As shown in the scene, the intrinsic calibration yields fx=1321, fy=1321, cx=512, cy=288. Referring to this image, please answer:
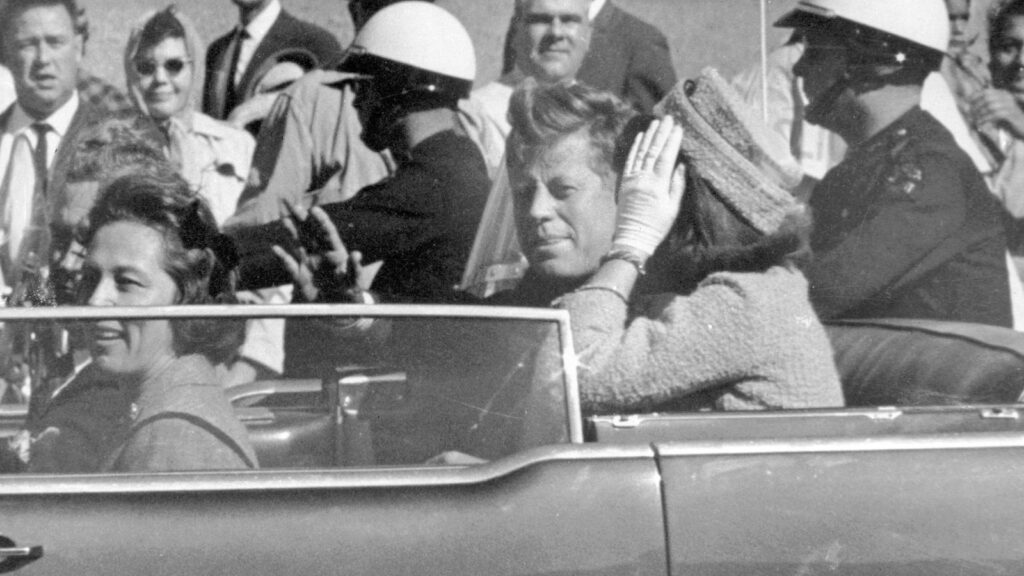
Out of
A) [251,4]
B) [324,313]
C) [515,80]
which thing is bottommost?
[324,313]

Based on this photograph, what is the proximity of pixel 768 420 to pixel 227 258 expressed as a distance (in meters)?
1.50

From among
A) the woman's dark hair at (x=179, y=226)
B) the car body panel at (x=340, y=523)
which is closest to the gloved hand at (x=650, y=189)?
the woman's dark hair at (x=179, y=226)

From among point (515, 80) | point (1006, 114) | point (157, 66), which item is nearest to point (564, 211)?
point (515, 80)

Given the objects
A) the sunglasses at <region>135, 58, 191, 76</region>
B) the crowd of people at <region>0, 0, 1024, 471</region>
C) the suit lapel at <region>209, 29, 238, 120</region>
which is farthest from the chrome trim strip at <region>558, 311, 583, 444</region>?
the sunglasses at <region>135, 58, 191, 76</region>

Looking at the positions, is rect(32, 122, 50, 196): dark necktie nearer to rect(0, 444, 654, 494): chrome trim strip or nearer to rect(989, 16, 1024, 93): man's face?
rect(0, 444, 654, 494): chrome trim strip

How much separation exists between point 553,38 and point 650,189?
Answer: 19.8 inches

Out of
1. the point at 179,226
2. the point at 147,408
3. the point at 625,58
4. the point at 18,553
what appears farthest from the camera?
the point at 625,58

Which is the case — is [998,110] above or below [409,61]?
below

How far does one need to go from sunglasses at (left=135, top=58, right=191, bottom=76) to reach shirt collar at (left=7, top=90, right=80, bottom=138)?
0.19 m

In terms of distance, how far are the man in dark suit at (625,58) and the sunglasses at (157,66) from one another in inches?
34.9

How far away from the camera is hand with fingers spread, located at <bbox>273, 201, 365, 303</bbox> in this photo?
3637 millimetres

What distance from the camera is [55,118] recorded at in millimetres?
3629

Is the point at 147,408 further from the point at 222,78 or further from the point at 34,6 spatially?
the point at 34,6

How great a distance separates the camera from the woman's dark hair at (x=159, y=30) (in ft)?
11.6
